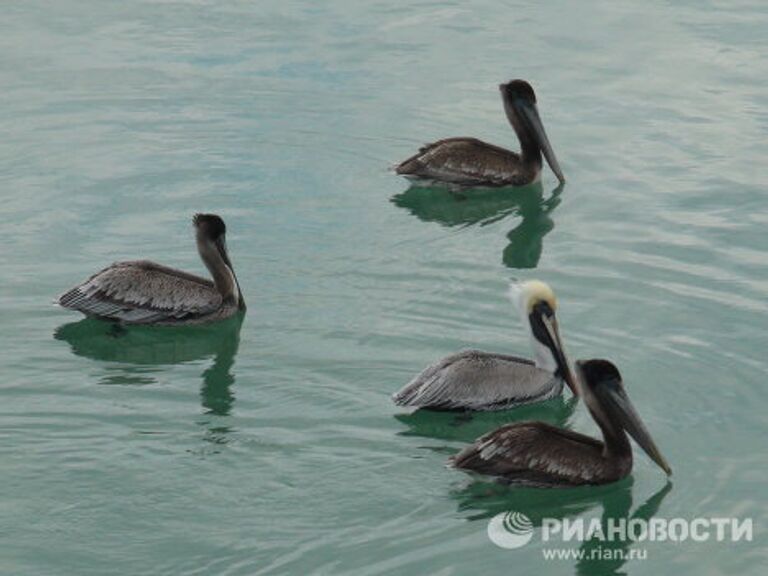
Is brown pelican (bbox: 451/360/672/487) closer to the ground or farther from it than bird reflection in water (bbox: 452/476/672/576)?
farther from it

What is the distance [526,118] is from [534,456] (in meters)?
5.52

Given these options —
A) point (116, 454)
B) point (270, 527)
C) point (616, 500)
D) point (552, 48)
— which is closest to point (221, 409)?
point (116, 454)

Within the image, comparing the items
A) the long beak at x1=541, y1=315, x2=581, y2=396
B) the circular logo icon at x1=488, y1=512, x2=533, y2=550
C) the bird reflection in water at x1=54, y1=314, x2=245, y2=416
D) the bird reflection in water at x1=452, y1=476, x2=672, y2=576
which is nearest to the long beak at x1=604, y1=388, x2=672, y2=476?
the bird reflection in water at x1=452, y1=476, x2=672, y2=576

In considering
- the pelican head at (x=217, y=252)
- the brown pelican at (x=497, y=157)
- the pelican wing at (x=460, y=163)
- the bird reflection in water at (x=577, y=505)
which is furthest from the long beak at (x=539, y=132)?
the bird reflection in water at (x=577, y=505)

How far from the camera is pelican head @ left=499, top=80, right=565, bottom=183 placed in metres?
14.0

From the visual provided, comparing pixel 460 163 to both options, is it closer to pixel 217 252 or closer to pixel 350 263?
pixel 350 263

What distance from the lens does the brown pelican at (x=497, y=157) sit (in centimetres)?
1365

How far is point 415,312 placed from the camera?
11.1 meters

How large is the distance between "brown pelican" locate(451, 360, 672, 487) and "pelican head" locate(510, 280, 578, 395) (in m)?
0.93

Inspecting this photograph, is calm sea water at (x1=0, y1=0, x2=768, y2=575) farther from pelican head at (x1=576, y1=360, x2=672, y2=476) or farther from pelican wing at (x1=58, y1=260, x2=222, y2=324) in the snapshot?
pelican head at (x1=576, y1=360, x2=672, y2=476)

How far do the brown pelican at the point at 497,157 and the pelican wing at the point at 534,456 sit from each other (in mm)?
4747

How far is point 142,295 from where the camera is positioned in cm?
1120

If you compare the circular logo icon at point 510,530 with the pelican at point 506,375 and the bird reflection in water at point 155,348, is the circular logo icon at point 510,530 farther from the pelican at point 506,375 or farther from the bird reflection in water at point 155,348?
the bird reflection in water at point 155,348

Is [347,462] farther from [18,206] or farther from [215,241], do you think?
[18,206]
